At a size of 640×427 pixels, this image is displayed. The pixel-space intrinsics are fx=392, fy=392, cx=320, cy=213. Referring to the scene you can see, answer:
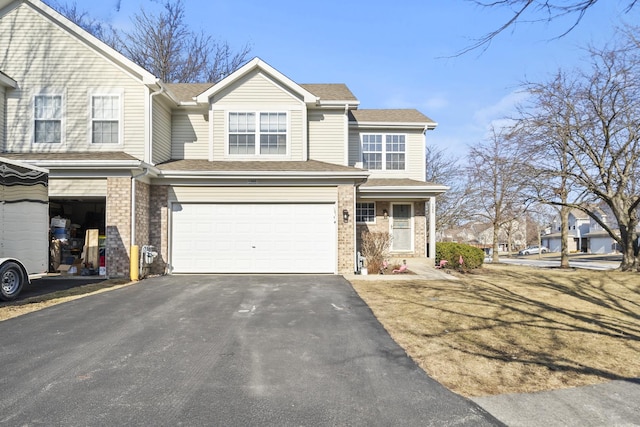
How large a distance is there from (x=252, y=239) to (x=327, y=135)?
503cm

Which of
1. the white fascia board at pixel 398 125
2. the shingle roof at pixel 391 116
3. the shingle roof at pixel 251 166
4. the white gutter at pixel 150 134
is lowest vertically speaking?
the shingle roof at pixel 251 166

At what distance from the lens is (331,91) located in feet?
52.3

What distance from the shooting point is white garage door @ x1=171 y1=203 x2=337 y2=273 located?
12695mm

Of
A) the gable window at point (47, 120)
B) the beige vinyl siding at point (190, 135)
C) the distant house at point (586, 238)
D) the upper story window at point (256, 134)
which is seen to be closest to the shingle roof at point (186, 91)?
the beige vinyl siding at point (190, 135)

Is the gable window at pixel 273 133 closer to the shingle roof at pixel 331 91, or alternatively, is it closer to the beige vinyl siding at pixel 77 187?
the shingle roof at pixel 331 91

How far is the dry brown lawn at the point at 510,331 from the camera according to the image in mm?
4535

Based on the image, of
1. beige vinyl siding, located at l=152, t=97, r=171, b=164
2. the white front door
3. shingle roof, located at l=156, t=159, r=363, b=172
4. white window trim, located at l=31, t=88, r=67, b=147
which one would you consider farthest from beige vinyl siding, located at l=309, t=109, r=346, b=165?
white window trim, located at l=31, t=88, r=67, b=147

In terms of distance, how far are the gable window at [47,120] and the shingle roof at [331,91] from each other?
8848mm

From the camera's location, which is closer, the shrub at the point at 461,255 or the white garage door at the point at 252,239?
the white garage door at the point at 252,239

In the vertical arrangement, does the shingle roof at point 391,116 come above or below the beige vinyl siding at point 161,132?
above

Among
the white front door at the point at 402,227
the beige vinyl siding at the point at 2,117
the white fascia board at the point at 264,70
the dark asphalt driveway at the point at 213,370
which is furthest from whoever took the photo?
the white front door at the point at 402,227

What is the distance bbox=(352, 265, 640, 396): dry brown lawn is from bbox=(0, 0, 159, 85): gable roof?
10027mm

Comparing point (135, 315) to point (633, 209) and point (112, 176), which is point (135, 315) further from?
point (633, 209)

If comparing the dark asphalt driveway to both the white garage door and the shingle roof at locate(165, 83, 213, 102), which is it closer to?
the white garage door
